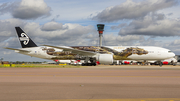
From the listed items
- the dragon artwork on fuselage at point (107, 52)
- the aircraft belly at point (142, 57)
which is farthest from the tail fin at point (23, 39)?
the aircraft belly at point (142, 57)

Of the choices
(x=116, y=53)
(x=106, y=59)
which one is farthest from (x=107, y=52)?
(x=106, y=59)

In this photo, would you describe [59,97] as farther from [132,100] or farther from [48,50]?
[48,50]

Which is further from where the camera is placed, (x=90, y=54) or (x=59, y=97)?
(x=90, y=54)

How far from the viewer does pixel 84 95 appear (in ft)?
21.0

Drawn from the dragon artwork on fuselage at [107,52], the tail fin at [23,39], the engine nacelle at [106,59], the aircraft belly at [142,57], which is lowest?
the engine nacelle at [106,59]

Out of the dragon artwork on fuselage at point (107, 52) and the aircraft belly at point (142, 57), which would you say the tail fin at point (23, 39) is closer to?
the dragon artwork on fuselage at point (107, 52)

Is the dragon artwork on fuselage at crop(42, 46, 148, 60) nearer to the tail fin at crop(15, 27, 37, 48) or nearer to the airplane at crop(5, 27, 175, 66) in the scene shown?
the airplane at crop(5, 27, 175, 66)

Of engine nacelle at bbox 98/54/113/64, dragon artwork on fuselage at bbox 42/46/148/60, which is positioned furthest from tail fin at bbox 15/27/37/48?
engine nacelle at bbox 98/54/113/64

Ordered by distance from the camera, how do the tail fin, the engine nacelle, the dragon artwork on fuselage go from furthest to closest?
the tail fin, the dragon artwork on fuselage, the engine nacelle

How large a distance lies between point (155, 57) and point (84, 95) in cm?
3138

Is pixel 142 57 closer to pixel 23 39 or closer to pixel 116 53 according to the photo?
pixel 116 53

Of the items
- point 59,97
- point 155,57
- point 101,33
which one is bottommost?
point 59,97

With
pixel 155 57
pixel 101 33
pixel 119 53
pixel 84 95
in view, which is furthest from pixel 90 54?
pixel 101 33

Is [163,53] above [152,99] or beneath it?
above
